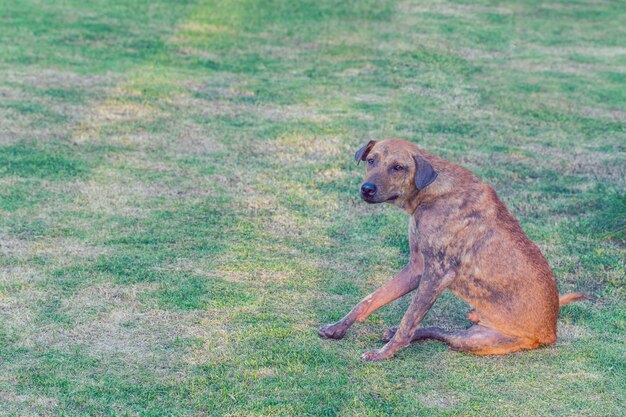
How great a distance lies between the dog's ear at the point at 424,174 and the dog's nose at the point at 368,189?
266 mm

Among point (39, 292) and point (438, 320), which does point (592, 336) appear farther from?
point (39, 292)

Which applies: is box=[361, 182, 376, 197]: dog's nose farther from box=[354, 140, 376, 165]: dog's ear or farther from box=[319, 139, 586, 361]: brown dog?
box=[354, 140, 376, 165]: dog's ear

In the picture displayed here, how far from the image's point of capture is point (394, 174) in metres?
5.43

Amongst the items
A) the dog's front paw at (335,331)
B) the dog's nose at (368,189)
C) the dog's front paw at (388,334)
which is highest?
the dog's nose at (368,189)

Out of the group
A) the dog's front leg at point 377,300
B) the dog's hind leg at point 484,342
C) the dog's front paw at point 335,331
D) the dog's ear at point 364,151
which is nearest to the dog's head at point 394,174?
the dog's ear at point 364,151

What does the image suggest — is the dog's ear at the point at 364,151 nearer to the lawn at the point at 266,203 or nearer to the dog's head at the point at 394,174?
the dog's head at the point at 394,174

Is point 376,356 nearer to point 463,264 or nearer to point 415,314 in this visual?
point 415,314

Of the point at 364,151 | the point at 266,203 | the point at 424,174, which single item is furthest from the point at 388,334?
the point at 266,203

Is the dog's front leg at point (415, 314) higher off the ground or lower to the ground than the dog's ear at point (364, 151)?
lower

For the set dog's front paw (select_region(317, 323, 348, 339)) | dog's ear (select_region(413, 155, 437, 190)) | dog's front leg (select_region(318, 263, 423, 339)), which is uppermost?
dog's ear (select_region(413, 155, 437, 190))

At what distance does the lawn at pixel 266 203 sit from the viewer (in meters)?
4.96

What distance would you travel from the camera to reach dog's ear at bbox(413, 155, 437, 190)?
5289 millimetres

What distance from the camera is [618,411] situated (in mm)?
4750

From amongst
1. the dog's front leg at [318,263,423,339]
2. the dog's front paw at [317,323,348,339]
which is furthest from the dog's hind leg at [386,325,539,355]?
the dog's front paw at [317,323,348,339]
